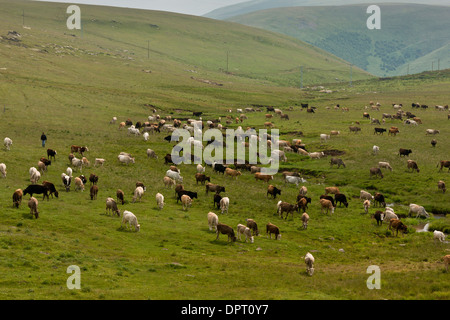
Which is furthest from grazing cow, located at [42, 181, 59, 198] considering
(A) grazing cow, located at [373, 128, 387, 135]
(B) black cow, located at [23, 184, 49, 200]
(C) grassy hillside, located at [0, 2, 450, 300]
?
(A) grazing cow, located at [373, 128, 387, 135]

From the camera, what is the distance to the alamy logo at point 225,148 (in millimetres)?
52312

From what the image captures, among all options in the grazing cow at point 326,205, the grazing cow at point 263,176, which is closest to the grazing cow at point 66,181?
the grazing cow at point 263,176

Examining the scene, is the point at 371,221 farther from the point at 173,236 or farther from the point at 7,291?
the point at 7,291

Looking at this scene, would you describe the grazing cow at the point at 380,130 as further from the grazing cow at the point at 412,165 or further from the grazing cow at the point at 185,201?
the grazing cow at the point at 185,201

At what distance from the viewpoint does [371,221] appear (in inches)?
1414

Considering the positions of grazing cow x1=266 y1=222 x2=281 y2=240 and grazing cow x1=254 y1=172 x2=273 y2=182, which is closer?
grazing cow x1=266 y1=222 x2=281 y2=240

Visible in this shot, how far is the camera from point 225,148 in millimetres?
59281

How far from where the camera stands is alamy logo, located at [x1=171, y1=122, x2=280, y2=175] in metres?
52.3

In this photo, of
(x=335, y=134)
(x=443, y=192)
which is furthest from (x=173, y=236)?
(x=335, y=134)

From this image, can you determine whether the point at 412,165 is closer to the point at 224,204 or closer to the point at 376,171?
the point at 376,171

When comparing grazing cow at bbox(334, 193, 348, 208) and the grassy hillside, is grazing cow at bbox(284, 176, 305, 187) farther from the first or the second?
grazing cow at bbox(334, 193, 348, 208)

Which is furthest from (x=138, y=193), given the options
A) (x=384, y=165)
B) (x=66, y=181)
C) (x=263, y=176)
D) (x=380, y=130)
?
(x=380, y=130)

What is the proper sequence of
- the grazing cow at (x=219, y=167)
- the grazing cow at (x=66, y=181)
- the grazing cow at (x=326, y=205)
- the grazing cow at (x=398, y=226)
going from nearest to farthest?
1. the grazing cow at (x=398, y=226)
2. the grazing cow at (x=66, y=181)
3. the grazing cow at (x=326, y=205)
4. the grazing cow at (x=219, y=167)

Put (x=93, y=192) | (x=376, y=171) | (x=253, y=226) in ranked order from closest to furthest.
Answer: (x=253, y=226) → (x=93, y=192) → (x=376, y=171)
